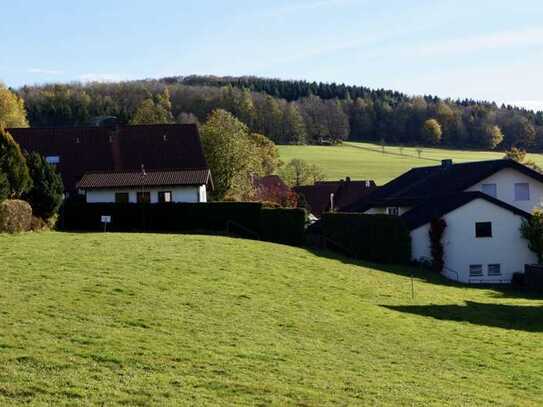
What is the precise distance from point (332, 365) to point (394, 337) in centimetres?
464

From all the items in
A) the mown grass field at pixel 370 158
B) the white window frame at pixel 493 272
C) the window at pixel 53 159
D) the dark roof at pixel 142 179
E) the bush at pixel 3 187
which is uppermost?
the mown grass field at pixel 370 158

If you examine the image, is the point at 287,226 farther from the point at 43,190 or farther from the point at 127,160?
the point at 127,160

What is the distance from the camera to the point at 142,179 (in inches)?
1831

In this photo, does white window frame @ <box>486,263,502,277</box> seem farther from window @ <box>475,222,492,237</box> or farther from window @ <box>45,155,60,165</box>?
window @ <box>45,155,60,165</box>

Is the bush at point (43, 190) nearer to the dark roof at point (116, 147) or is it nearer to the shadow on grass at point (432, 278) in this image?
the shadow on grass at point (432, 278)

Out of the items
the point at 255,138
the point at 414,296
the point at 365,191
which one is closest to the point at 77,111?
the point at 255,138

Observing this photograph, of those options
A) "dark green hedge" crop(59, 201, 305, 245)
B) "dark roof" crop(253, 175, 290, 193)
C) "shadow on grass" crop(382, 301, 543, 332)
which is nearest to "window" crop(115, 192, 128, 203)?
"dark green hedge" crop(59, 201, 305, 245)

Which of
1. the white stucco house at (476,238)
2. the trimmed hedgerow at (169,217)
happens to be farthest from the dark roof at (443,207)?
the trimmed hedgerow at (169,217)

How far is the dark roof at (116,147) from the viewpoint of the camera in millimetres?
51125

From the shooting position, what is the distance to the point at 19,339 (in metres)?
12.5

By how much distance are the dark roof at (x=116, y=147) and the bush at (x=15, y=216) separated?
17.9m

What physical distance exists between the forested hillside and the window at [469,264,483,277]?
82.9 meters

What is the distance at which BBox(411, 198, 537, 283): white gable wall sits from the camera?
41.0 m

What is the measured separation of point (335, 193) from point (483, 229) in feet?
133
